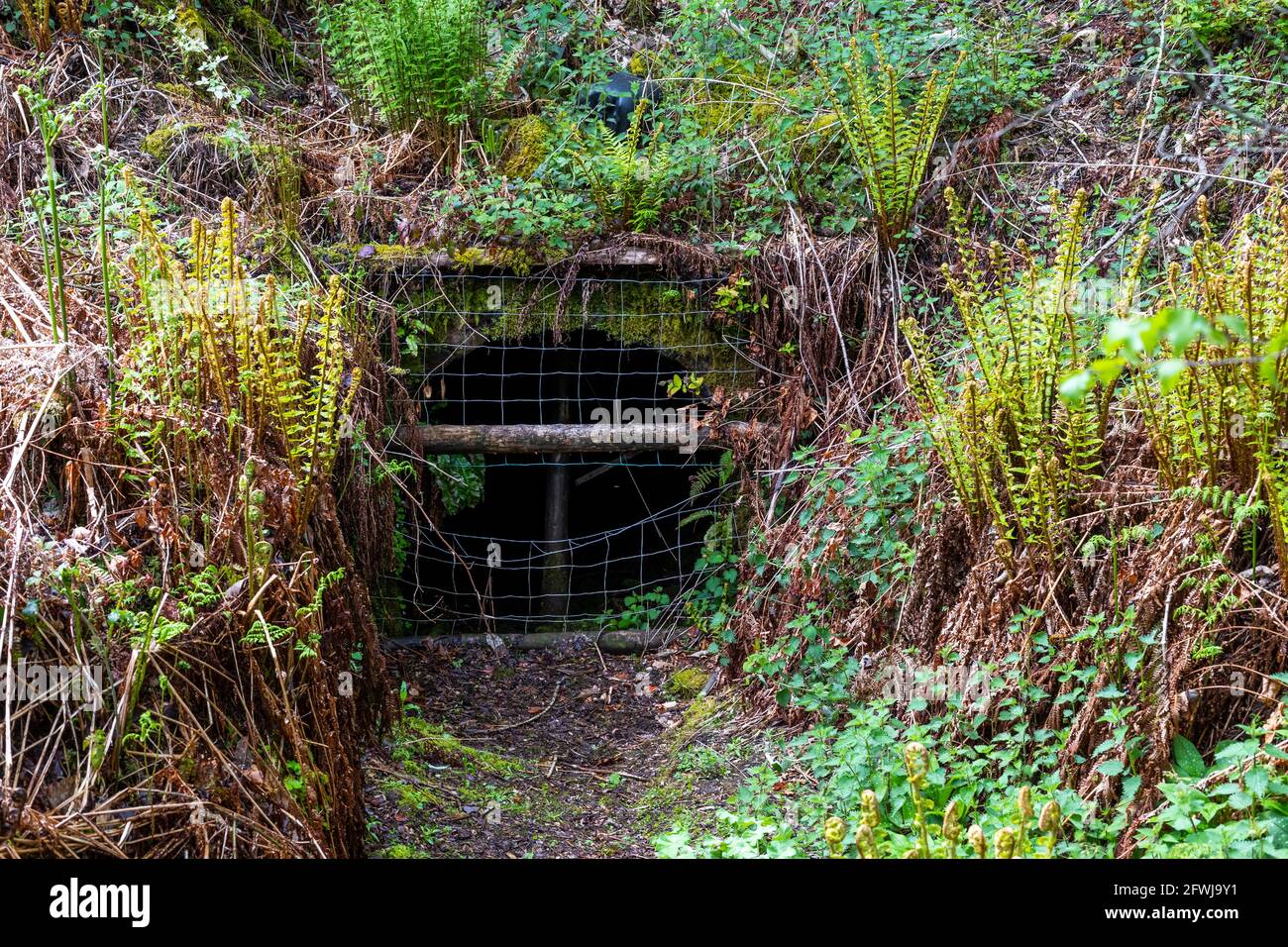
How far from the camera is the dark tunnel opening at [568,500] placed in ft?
20.8

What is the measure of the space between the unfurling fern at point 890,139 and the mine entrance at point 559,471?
119 cm

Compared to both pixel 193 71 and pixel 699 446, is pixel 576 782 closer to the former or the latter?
pixel 699 446

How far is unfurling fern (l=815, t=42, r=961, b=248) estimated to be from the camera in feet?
17.8

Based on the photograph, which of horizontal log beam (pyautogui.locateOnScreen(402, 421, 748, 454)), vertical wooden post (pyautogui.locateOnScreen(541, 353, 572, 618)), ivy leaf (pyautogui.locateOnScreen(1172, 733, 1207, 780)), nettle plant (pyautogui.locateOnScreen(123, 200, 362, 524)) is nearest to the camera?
ivy leaf (pyautogui.locateOnScreen(1172, 733, 1207, 780))

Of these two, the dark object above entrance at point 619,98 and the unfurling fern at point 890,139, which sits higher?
the dark object above entrance at point 619,98

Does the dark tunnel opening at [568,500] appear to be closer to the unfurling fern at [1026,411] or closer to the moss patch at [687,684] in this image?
the moss patch at [687,684]

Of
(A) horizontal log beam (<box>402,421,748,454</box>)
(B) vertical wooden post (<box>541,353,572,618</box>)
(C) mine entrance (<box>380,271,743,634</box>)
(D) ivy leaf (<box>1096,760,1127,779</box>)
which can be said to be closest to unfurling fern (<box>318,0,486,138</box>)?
(C) mine entrance (<box>380,271,743,634</box>)

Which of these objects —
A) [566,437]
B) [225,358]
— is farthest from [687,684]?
[225,358]

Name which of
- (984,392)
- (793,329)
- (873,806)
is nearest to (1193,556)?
(984,392)

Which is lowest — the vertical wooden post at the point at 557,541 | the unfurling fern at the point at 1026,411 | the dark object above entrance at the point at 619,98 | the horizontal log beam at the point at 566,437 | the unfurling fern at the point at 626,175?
the vertical wooden post at the point at 557,541

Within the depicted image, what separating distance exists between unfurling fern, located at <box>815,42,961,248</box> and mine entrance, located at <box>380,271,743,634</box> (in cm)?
119

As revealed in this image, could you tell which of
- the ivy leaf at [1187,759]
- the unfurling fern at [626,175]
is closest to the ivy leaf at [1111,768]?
the ivy leaf at [1187,759]

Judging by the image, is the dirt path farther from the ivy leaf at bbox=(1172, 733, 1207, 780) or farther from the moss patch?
the ivy leaf at bbox=(1172, 733, 1207, 780)

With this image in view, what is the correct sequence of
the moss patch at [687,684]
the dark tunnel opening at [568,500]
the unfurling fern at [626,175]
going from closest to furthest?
the moss patch at [687,684] < the unfurling fern at [626,175] < the dark tunnel opening at [568,500]
